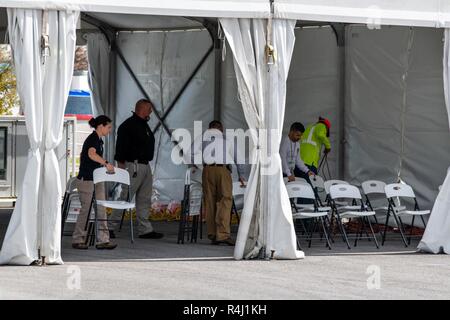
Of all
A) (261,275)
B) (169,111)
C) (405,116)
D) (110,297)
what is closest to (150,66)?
(169,111)

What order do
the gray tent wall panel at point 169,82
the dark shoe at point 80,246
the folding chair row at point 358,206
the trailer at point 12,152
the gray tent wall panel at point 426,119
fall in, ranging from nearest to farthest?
the dark shoe at point 80,246, the folding chair row at point 358,206, the gray tent wall panel at point 426,119, the gray tent wall panel at point 169,82, the trailer at point 12,152

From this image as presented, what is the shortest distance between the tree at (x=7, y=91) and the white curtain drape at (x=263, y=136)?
55.1ft

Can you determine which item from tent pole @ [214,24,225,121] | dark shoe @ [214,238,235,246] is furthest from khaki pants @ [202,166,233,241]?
tent pole @ [214,24,225,121]

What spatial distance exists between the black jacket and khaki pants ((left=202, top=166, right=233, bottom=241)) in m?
1.17

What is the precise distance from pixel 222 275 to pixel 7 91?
1843cm

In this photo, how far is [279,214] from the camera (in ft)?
36.8

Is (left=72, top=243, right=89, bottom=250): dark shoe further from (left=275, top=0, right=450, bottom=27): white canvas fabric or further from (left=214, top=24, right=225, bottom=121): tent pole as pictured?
(left=214, top=24, right=225, bottom=121): tent pole

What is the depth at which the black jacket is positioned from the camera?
13602 millimetres

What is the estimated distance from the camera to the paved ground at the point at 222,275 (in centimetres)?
876

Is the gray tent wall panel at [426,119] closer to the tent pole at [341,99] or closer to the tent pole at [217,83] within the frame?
the tent pole at [341,99]

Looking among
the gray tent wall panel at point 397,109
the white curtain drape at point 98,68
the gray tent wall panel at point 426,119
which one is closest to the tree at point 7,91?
the white curtain drape at point 98,68

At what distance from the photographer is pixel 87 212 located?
12.2 metres

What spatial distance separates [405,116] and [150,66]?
4904mm

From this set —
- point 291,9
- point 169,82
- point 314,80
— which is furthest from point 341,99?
point 291,9
